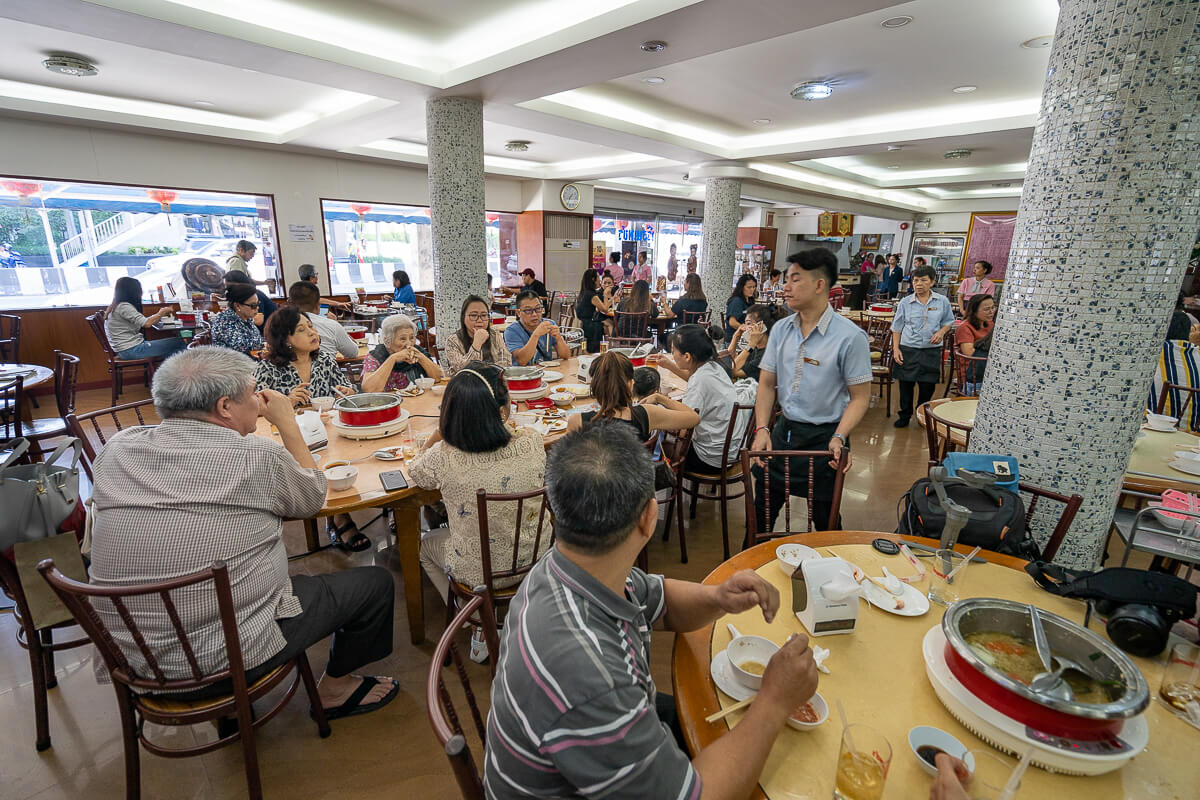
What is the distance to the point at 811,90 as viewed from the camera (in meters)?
5.04

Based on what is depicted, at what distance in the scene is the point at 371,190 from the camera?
29.2ft

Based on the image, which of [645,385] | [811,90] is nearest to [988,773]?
[645,385]

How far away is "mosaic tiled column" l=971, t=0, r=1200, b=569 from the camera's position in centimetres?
168

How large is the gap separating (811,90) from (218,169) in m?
7.51

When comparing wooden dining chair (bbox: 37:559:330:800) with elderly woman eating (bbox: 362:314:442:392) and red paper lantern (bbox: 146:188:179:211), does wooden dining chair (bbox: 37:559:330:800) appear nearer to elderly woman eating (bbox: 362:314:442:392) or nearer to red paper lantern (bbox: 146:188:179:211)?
elderly woman eating (bbox: 362:314:442:392)

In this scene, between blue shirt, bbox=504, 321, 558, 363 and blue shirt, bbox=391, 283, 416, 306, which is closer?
blue shirt, bbox=504, 321, 558, 363

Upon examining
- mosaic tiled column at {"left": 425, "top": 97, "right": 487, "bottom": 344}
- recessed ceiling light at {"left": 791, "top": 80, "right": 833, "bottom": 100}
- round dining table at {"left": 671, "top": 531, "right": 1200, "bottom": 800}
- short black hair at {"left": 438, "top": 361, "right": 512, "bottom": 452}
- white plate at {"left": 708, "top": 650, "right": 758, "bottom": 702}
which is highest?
recessed ceiling light at {"left": 791, "top": 80, "right": 833, "bottom": 100}

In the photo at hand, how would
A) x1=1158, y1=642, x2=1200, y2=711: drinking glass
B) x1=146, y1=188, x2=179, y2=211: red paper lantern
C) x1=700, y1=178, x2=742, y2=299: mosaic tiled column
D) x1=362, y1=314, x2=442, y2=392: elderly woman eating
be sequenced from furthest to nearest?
x1=700, y1=178, x2=742, y2=299: mosaic tiled column → x1=146, y1=188, x2=179, y2=211: red paper lantern → x1=362, y1=314, x2=442, y2=392: elderly woman eating → x1=1158, y1=642, x2=1200, y2=711: drinking glass

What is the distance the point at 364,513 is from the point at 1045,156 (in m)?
4.08

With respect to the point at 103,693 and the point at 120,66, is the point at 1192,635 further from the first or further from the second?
the point at 120,66

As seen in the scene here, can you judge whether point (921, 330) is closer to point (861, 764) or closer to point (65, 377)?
point (861, 764)

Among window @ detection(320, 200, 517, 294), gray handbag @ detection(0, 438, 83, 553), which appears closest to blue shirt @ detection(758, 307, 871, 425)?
gray handbag @ detection(0, 438, 83, 553)

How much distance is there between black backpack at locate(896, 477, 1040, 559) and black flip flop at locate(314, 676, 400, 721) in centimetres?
212

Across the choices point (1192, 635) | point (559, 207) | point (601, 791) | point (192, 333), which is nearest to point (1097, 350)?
point (1192, 635)
